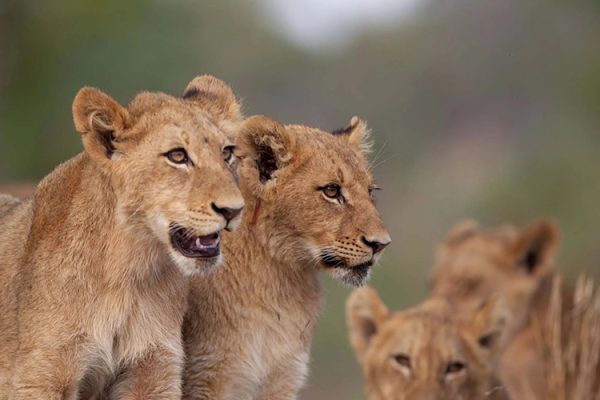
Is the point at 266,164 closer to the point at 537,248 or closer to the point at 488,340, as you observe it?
the point at 488,340

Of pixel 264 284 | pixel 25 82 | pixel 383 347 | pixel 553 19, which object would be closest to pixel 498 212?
pixel 25 82

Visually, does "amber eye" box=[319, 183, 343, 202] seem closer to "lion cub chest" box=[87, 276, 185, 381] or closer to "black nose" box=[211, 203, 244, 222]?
"lion cub chest" box=[87, 276, 185, 381]

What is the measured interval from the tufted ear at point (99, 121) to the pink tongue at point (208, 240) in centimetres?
45

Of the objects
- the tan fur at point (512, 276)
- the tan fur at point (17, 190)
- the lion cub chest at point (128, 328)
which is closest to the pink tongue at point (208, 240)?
the lion cub chest at point (128, 328)

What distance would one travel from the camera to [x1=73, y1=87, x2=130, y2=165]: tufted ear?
530 cm

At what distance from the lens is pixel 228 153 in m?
5.47

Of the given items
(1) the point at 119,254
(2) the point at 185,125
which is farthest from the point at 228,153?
(1) the point at 119,254

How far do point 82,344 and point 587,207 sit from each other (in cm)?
1791

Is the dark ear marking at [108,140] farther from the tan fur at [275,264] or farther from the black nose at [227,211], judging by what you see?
the tan fur at [275,264]

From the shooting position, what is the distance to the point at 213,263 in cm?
521

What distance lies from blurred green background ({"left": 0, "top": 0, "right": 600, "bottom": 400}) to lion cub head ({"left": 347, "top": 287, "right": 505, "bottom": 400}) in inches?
281

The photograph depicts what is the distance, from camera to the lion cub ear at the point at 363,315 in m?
8.70

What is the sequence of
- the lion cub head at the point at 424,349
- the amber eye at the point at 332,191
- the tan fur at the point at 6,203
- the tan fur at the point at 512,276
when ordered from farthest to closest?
the tan fur at the point at 512,276
the lion cub head at the point at 424,349
the tan fur at the point at 6,203
the amber eye at the point at 332,191

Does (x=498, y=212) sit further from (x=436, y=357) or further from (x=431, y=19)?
(x=436, y=357)
